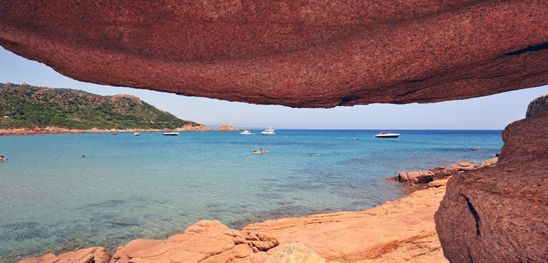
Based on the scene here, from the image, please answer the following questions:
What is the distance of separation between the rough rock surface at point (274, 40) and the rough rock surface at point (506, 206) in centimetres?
133

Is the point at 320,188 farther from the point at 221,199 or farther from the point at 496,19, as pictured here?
the point at 496,19

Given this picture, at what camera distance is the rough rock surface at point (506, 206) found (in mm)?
3785

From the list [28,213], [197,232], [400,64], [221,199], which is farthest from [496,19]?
[28,213]

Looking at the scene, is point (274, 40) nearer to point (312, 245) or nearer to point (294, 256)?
point (294, 256)

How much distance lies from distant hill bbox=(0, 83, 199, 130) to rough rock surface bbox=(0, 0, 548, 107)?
14590 centimetres

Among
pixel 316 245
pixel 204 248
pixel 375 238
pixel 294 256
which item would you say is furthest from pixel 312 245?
pixel 294 256

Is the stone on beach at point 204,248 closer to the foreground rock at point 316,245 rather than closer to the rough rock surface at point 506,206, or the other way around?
the foreground rock at point 316,245

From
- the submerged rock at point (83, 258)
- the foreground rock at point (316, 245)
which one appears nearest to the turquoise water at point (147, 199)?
the submerged rock at point (83, 258)

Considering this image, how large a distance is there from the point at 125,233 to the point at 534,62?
17.1 meters

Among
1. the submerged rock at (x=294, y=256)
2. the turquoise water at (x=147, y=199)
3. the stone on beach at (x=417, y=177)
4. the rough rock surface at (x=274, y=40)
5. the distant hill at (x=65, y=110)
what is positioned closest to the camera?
the rough rock surface at (x=274, y=40)

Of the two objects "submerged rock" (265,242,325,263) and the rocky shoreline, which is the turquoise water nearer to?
the rocky shoreline

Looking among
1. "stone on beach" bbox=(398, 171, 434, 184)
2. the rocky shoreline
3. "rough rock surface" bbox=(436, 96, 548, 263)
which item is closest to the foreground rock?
the rocky shoreline

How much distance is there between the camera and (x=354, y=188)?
28219 mm

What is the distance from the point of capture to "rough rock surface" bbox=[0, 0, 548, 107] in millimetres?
3760
